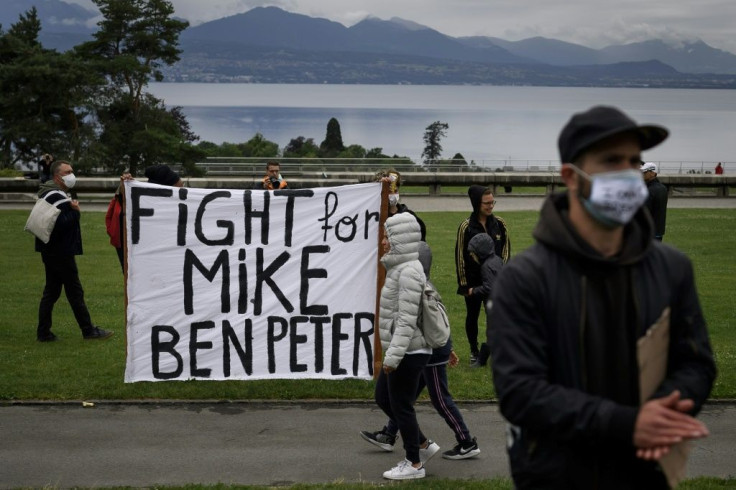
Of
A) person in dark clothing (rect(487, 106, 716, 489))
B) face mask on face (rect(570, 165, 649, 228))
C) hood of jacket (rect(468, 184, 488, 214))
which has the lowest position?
hood of jacket (rect(468, 184, 488, 214))

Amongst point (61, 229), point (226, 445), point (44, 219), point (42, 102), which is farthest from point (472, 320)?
point (42, 102)

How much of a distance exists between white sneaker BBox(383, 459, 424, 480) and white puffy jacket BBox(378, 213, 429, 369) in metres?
0.90

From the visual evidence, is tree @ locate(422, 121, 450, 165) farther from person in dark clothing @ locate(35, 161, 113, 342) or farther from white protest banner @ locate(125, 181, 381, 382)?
white protest banner @ locate(125, 181, 381, 382)

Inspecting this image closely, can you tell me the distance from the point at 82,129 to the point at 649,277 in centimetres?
4970

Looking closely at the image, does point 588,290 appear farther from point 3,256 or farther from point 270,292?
point 3,256

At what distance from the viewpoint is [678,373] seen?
11.3 ft

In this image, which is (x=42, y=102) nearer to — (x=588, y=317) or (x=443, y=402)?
(x=443, y=402)

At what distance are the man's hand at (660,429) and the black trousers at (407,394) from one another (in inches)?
172

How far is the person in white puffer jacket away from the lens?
7.47m

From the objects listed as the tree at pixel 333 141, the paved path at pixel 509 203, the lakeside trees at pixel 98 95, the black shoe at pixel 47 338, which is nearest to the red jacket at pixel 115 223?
the black shoe at pixel 47 338

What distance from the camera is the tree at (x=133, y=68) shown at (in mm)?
51219

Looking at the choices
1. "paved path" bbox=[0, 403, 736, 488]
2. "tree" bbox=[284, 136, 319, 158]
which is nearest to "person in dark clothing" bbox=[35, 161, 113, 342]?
"paved path" bbox=[0, 403, 736, 488]

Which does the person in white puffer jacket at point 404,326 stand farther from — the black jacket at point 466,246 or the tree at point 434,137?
the tree at point 434,137

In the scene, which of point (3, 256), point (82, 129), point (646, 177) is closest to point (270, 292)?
point (646, 177)
